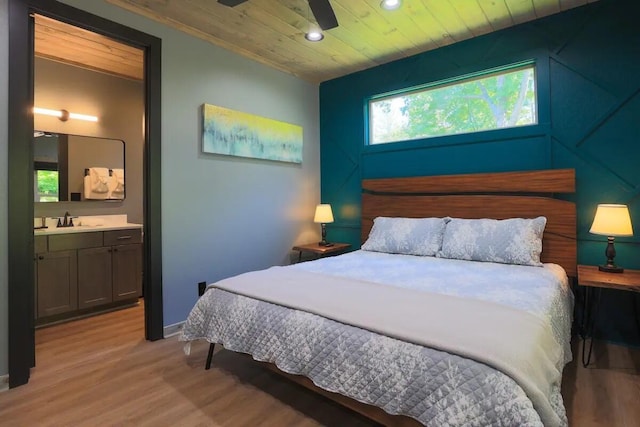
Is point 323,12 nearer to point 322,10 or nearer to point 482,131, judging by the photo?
point 322,10

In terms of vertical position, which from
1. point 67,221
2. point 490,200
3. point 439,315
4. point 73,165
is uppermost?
point 73,165

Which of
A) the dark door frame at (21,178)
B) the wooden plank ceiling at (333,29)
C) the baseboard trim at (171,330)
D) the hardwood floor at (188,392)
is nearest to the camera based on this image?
the hardwood floor at (188,392)

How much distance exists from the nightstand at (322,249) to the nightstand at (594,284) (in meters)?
2.25

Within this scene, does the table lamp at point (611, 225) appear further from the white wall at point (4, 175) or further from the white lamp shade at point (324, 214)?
the white wall at point (4, 175)

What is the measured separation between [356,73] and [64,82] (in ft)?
10.9

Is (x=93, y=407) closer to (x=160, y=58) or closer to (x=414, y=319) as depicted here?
(x=414, y=319)

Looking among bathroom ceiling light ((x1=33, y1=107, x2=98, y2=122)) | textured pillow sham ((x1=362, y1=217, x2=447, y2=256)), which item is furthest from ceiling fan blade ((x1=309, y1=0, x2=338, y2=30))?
bathroom ceiling light ((x1=33, y1=107, x2=98, y2=122))

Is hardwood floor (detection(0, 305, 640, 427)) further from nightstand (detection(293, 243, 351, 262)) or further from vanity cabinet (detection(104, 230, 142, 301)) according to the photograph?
nightstand (detection(293, 243, 351, 262))

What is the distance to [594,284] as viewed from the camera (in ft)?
7.29

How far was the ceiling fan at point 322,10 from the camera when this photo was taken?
1986 millimetres

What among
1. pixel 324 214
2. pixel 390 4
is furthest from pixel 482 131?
pixel 324 214

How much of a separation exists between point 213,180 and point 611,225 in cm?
324

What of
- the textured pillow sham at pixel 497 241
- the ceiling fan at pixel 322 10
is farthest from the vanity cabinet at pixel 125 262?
the textured pillow sham at pixel 497 241

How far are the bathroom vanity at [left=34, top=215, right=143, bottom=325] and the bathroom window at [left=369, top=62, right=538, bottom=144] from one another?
3.11 meters
